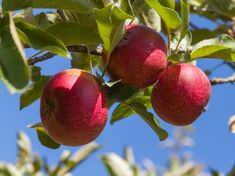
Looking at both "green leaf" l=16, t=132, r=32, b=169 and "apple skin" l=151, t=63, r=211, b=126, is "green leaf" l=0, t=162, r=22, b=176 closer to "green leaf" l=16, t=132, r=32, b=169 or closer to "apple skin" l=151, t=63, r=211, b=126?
"green leaf" l=16, t=132, r=32, b=169

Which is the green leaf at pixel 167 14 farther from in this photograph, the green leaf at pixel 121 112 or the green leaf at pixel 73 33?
the green leaf at pixel 121 112

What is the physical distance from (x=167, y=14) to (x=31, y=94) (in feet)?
1.68

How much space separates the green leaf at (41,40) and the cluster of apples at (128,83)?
206mm

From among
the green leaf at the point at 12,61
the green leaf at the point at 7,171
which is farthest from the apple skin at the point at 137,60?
the green leaf at the point at 7,171

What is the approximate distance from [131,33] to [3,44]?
441mm

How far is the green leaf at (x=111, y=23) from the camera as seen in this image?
1338 mm

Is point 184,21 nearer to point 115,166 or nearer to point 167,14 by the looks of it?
point 167,14

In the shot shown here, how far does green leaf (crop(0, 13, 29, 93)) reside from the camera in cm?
102

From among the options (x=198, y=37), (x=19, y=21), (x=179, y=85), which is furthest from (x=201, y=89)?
(x=198, y=37)

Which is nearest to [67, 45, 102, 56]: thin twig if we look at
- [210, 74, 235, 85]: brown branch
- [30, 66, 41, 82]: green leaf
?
[30, 66, 41, 82]: green leaf

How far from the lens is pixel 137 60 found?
143cm

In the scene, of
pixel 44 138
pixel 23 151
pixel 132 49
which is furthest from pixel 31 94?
pixel 23 151

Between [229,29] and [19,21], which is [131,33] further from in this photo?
[229,29]

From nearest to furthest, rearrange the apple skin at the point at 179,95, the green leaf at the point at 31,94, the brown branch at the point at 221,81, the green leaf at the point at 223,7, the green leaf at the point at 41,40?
the green leaf at the point at 41,40, the apple skin at the point at 179,95, the green leaf at the point at 31,94, the brown branch at the point at 221,81, the green leaf at the point at 223,7
